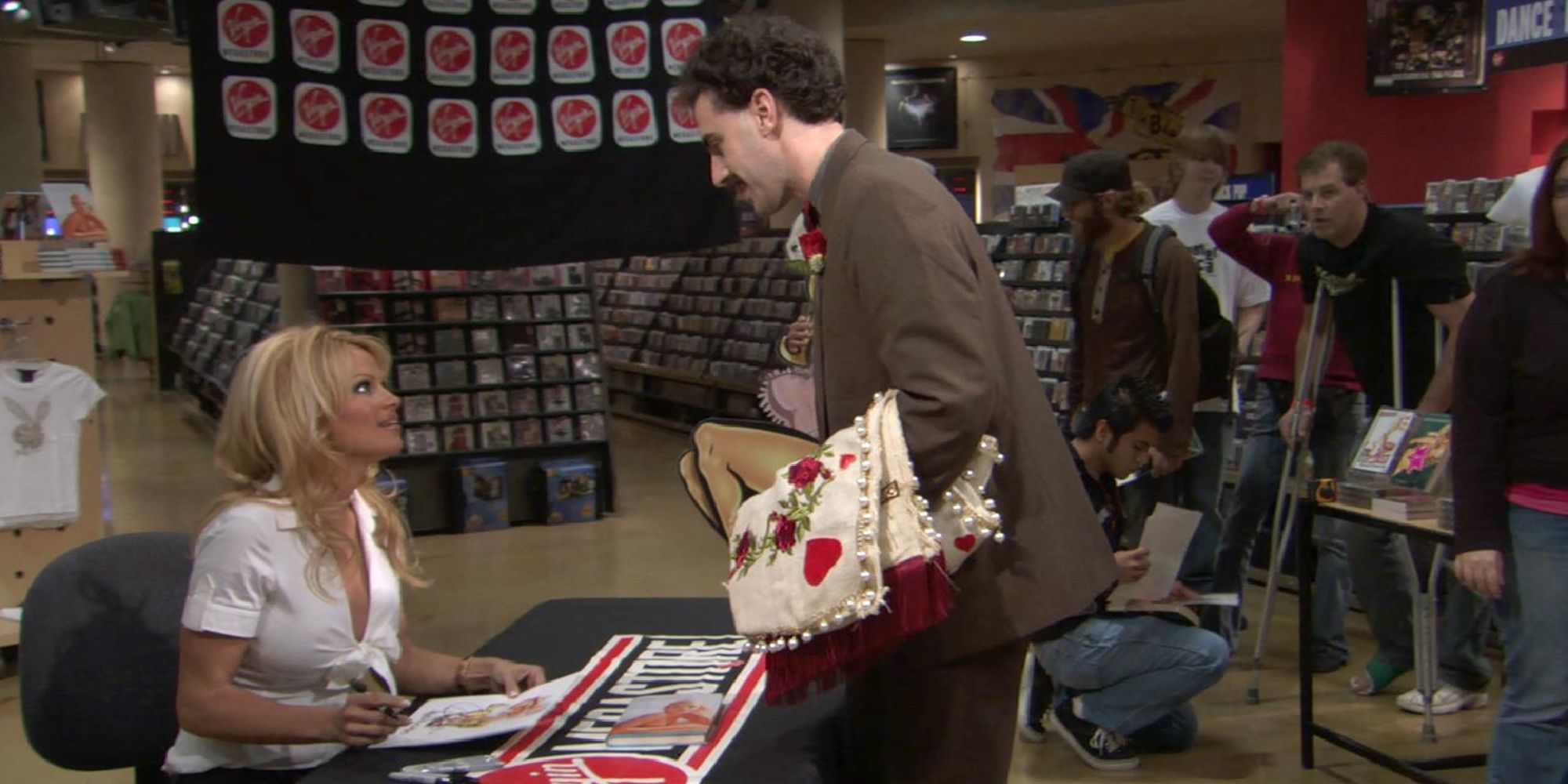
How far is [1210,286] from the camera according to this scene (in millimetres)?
5102

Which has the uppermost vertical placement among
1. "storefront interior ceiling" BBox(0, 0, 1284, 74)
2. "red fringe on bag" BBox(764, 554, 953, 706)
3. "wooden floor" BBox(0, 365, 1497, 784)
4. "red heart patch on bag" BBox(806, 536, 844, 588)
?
"storefront interior ceiling" BBox(0, 0, 1284, 74)

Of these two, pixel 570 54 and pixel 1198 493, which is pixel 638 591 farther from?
pixel 1198 493

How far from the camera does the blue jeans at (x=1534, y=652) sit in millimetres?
2754

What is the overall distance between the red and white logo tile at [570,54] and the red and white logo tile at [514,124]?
0.58 ft

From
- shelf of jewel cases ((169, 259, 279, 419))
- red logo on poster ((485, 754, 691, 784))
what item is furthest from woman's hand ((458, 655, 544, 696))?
shelf of jewel cases ((169, 259, 279, 419))

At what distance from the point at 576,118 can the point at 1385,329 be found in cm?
328

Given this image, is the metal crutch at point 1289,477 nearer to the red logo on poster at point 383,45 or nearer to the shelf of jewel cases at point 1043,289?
the shelf of jewel cases at point 1043,289

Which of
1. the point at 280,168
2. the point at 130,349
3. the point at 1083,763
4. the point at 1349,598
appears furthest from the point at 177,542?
the point at 130,349

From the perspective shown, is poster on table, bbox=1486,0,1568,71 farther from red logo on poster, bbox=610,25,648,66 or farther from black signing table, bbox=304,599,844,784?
black signing table, bbox=304,599,844,784

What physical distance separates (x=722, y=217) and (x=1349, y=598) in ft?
9.71

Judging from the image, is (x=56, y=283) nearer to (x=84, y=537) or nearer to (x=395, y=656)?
(x=84, y=537)

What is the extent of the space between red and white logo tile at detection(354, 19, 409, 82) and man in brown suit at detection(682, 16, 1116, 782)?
4.36 metres

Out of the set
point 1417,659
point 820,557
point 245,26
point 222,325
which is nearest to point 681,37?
point 245,26

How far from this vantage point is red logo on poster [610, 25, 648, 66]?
5.87m
